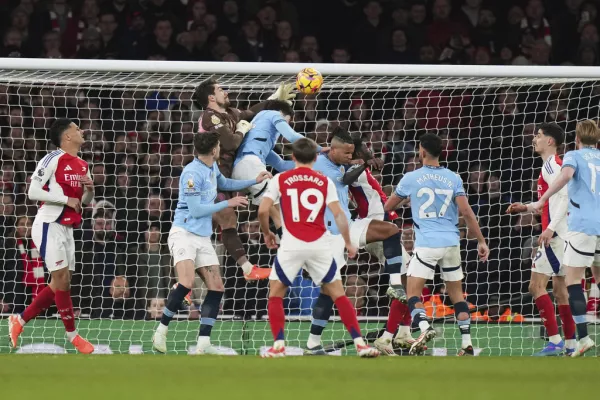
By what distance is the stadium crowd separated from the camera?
38.0 feet

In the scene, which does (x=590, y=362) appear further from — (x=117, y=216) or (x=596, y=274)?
(x=117, y=216)

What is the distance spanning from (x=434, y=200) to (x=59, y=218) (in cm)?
318

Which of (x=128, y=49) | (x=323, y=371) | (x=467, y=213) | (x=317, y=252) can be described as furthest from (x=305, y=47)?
(x=323, y=371)

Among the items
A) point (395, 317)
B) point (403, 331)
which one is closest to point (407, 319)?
point (403, 331)

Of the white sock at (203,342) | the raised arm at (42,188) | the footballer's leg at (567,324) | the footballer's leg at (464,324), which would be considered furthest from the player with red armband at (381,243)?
the raised arm at (42,188)

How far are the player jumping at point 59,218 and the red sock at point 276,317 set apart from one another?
7.10 feet

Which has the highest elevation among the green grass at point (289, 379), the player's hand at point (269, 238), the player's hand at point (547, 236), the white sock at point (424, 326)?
the player's hand at point (547, 236)

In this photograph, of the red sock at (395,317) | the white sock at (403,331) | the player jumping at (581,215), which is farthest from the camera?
the white sock at (403,331)

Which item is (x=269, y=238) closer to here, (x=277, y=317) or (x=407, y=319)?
(x=277, y=317)

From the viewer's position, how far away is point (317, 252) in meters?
7.92

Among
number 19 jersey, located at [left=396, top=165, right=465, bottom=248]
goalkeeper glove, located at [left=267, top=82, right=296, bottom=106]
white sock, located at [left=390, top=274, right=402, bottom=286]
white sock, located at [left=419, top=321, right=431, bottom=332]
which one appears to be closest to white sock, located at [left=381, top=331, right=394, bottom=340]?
white sock, located at [left=390, top=274, right=402, bottom=286]

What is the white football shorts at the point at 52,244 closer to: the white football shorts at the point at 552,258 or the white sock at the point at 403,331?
the white sock at the point at 403,331

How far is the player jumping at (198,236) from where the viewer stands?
29.4 feet

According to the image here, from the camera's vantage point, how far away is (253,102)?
12.9 m
